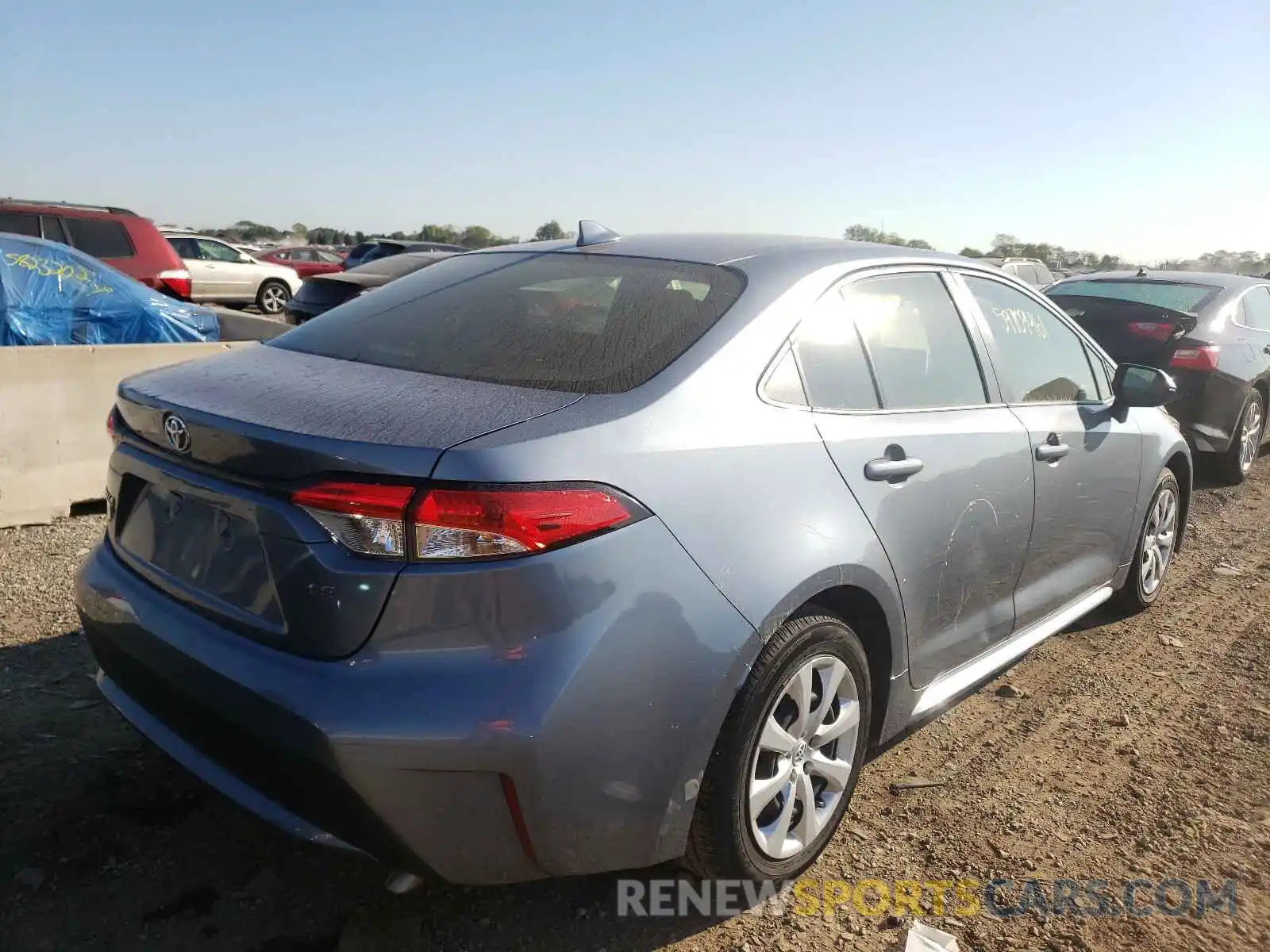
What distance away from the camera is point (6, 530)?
4.86 m

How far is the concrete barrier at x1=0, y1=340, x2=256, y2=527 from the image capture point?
4906 millimetres

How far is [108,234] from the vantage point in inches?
440

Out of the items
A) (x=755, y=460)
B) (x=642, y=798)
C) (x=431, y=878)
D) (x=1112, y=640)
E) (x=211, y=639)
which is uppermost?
(x=755, y=460)

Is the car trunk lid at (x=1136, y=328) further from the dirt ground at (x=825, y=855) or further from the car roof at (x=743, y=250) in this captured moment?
the car roof at (x=743, y=250)

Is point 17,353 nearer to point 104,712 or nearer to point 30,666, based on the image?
point 30,666

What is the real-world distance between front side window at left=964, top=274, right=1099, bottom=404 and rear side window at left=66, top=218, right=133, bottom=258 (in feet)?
34.9

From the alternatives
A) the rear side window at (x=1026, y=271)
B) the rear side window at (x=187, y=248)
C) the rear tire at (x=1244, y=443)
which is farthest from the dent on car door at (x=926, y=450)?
the rear side window at (x=187, y=248)

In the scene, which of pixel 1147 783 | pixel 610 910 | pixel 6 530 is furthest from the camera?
pixel 6 530

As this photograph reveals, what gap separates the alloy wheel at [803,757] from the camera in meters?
2.34

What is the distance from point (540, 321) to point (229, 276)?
17448 millimetres

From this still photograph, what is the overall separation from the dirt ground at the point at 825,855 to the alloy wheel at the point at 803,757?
22 cm

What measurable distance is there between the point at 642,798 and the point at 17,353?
15.0ft

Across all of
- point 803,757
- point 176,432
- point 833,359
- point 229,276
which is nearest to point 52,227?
point 229,276

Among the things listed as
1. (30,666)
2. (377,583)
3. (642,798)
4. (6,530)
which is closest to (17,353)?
(6,530)
